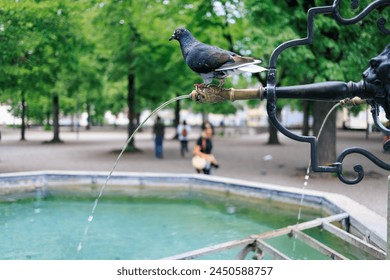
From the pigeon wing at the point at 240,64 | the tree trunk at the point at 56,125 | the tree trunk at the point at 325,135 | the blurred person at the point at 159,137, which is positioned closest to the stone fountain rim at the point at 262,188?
the pigeon wing at the point at 240,64

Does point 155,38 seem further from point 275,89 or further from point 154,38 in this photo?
point 275,89

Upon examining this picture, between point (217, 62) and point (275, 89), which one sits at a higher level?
point (217, 62)

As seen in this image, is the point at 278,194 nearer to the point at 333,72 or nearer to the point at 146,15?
the point at 333,72

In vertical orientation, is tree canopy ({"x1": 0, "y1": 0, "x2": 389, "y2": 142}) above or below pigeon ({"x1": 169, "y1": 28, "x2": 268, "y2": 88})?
above

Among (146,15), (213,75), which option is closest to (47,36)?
(146,15)

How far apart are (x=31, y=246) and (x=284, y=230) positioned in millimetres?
3770

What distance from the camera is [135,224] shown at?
762cm

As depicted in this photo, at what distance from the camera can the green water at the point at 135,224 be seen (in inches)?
240

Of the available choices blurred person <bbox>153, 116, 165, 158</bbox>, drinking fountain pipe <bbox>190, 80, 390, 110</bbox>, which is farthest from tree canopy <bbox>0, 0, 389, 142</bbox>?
drinking fountain pipe <bbox>190, 80, 390, 110</bbox>

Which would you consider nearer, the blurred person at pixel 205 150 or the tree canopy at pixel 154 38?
the blurred person at pixel 205 150

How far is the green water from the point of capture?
611 centimetres

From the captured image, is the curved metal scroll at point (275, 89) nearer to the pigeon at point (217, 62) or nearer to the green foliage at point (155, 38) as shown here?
the pigeon at point (217, 62)

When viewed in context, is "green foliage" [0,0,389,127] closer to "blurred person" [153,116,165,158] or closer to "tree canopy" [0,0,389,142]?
"tree canopy" [0,0,389,142]

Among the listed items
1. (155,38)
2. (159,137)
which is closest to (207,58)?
(155,38)
